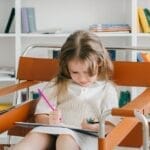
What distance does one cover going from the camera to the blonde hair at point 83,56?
1.93m

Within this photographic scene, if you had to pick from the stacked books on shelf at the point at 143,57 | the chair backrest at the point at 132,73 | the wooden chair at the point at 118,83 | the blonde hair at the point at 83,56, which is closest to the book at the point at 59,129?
the wooden chair at the point at 118,83

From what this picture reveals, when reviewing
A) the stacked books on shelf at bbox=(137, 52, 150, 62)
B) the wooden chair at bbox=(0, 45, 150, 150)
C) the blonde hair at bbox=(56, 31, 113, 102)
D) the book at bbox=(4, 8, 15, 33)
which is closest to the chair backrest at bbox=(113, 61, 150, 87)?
the wooden chair at bbox=(0, 45, 150, 150)

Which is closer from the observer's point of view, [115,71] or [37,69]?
[115,71]

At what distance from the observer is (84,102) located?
1.99m

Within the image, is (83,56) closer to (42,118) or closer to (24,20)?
(42,118)

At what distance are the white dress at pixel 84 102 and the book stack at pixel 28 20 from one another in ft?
4.46

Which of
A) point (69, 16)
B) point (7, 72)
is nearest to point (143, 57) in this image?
point (69, 16)

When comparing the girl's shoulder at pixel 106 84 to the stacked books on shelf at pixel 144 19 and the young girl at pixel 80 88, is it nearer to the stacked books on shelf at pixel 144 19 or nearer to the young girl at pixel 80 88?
the young girl at pixel 80 88

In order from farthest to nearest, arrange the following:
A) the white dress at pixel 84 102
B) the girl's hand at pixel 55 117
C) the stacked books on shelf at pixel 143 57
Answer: the stacked books on shelf at pixel 143 57, the white dress at pixel 84 102, the girl's hand at pixel 55 117

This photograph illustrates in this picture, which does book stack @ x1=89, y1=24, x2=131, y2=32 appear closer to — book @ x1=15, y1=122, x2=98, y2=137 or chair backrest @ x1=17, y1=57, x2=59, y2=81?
Result: chair backrest @ x1=17, y1=57, x2=59, y2=81

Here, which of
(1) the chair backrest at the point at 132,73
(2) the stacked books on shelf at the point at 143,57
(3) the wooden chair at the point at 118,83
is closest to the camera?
(3) the wooden chair at the point at 118,83

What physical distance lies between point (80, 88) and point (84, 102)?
77 millimetres

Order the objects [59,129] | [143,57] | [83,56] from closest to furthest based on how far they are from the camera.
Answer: [59,129] < [83,56] < [143,57]

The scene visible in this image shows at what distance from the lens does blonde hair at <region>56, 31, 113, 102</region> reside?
1932 mm
